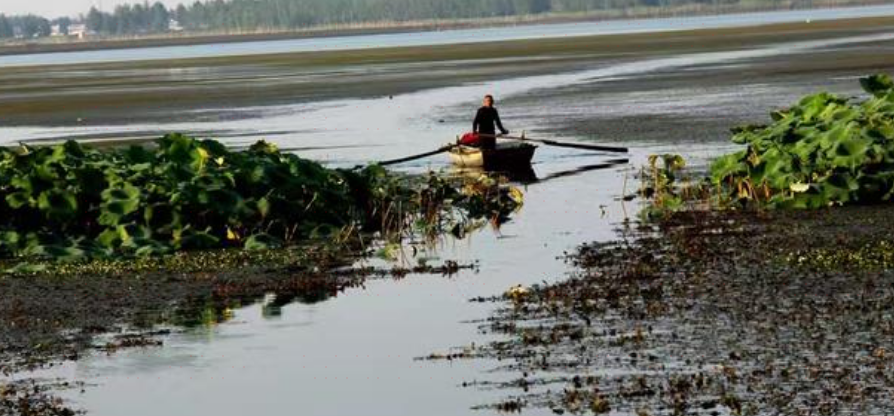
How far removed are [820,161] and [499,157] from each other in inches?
500

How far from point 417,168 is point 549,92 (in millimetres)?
33830

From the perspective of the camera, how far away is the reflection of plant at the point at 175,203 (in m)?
28.7

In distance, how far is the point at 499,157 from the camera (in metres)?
41.8

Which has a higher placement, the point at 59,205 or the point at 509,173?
the point at 59,205

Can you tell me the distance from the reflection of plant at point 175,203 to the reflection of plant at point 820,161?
4.37 metres

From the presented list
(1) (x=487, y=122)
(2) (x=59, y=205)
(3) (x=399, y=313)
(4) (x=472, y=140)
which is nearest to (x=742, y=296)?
(3) (x=399, y=313)

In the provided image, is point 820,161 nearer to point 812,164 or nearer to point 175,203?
point 812,164

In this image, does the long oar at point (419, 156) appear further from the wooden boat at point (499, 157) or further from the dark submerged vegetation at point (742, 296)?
the dark submerged vegetation at point (742, 296)

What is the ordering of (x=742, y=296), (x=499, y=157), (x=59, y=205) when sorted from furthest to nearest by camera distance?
(x=499, y=157) < (x=59, y=205) < (x=742, y=296)

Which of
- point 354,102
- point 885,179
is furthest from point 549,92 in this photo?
point 885,179

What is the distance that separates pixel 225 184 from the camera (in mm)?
29641

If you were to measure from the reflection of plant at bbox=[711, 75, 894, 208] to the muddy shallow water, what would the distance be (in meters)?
2.28

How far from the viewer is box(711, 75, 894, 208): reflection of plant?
29688mm

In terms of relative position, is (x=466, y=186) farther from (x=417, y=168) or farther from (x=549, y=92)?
(x=549, y=92)
